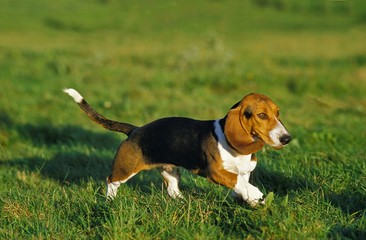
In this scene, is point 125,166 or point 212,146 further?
point 125,166

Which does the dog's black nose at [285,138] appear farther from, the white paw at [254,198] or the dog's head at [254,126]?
the white paw at [254,198]

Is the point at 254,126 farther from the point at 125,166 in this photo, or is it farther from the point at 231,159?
the point at 125,166

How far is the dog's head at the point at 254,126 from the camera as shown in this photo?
5293 millimetres

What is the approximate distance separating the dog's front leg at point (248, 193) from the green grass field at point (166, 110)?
12 centimetres

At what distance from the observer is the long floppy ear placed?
214 inches

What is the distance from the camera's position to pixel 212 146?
560 centimetres

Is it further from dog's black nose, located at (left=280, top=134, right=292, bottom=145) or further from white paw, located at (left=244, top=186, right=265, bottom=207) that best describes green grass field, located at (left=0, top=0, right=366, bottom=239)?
dog's black nose, located at (left=280, top=134, right=292, bottom=145)

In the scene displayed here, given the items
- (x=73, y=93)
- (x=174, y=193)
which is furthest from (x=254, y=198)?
(x=73, y=93)

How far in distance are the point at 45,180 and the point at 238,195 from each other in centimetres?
313

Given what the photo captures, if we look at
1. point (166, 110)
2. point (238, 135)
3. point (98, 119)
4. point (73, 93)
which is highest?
point (238, 135)

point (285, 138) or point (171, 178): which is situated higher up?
point (285, 138)

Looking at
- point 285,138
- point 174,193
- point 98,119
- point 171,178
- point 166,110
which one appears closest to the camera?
point 285,138

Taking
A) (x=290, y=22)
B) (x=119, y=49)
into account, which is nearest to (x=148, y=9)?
(x=290, y=22)

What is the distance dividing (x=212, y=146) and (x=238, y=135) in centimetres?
29
